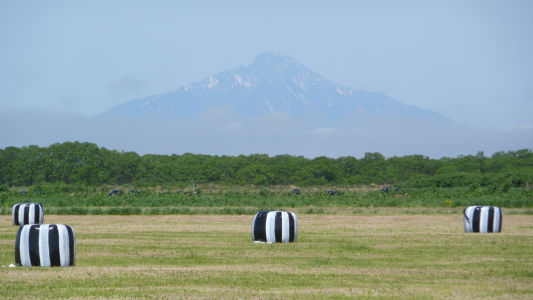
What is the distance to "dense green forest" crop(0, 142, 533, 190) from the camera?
144 meters

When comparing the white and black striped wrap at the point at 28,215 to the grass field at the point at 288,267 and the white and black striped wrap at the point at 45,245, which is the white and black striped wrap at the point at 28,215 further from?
the white and black striped wrap at the point at 45,245

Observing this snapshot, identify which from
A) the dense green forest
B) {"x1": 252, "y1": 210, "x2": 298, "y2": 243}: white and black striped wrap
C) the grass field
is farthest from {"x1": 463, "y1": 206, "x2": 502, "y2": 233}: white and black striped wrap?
the dense green forest

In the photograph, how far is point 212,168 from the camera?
495 feet

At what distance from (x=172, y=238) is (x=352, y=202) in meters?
41.0

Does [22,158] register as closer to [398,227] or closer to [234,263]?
[398,227]

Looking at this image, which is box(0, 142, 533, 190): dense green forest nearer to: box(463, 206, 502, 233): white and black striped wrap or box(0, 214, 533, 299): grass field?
box(463, 206, 502, 233): white and black striped wrap

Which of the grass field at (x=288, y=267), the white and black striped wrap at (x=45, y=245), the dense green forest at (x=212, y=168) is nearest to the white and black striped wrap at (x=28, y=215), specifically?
the grass field at (x=288, y=267)

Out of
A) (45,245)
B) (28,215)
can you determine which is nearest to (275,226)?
(45,245)

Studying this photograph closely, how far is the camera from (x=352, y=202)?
237ft

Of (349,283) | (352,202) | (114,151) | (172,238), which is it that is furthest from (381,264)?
(114,151)

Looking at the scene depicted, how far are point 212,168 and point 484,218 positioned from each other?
385ft

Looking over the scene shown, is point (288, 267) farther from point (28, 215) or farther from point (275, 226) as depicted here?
point (28, 215)

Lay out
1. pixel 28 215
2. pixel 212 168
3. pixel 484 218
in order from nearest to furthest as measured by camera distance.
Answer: pixel 484 218
pixel 28 215
pixel 212 168

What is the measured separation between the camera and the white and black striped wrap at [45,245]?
20500 mm
